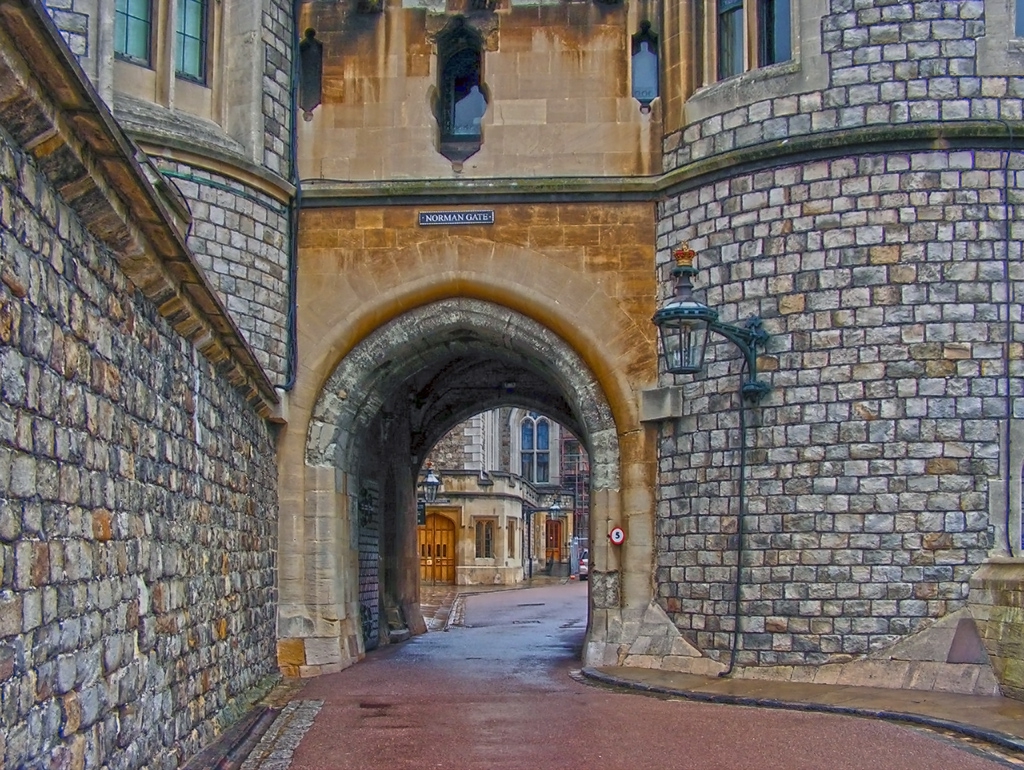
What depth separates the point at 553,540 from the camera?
174 feet

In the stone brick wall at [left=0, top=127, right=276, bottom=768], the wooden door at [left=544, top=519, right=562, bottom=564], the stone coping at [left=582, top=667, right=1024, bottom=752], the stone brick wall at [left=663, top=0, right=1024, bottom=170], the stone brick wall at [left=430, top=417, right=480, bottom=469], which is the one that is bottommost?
the wooden door at [left=544, top=519, right=562, bottom=564]

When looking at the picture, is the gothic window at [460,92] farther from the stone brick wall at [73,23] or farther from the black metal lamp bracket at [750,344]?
the stone brick wall at [73,23]

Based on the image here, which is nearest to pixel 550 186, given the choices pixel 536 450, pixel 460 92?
pixel 460 92

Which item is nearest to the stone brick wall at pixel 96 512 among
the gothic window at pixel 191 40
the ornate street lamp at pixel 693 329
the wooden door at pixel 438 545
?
the ornate street lamp at pixel 693 329

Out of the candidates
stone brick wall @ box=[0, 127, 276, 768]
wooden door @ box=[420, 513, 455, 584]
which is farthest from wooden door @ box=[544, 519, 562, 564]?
stone brick wall @ box=[0, 127, 276, 768]

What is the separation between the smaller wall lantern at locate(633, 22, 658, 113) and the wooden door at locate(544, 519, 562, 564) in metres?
39.4

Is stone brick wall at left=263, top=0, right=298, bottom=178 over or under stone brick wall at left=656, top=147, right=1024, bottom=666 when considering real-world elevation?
over

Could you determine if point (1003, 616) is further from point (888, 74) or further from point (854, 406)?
point (888, 74)

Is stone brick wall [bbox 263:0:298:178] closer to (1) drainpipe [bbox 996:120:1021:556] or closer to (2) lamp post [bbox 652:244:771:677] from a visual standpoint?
(2) lamp post [bbox 652:244:771:677]

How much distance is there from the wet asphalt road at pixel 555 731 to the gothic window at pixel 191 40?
19.6 ft

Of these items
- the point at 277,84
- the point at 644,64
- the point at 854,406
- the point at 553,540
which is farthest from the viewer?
the point at 553,540

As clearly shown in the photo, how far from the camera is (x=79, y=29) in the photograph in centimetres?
1143

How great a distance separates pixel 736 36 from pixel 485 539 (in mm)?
28341

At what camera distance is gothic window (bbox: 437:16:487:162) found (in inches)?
547
